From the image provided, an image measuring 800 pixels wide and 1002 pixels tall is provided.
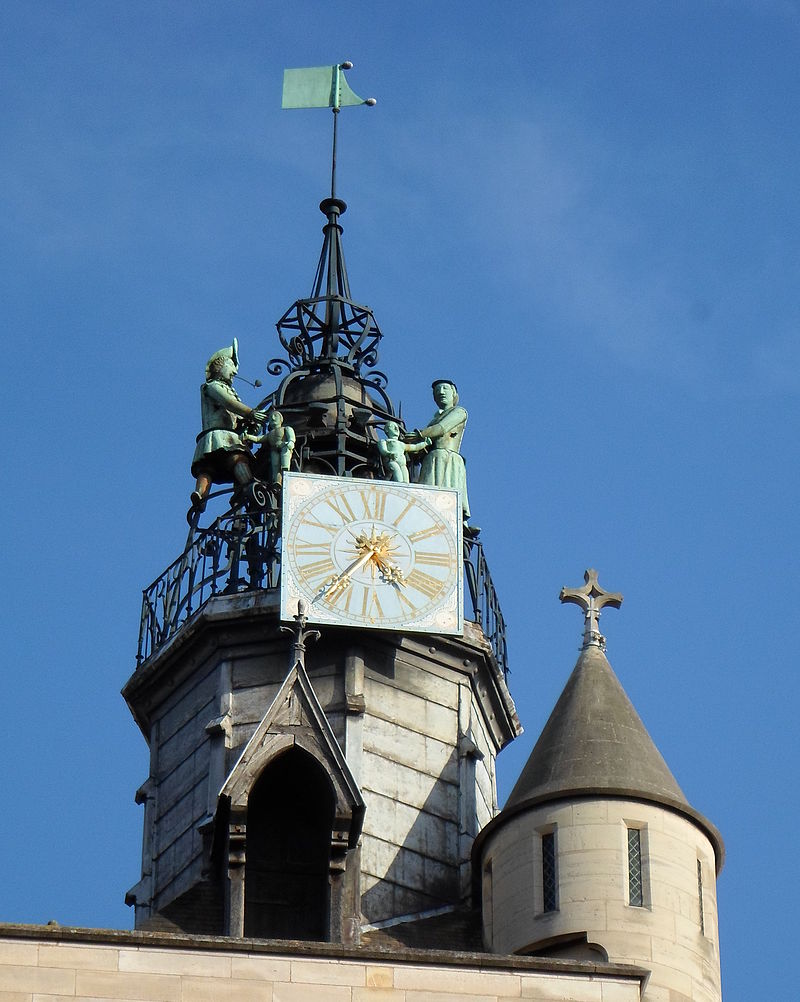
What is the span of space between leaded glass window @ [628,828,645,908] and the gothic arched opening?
3.58m

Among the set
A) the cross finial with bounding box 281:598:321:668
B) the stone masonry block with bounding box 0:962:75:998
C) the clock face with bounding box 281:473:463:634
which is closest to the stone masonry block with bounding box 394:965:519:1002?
the stone masonry block with bounding box 0:962:75:998

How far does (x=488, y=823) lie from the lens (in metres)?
44.8

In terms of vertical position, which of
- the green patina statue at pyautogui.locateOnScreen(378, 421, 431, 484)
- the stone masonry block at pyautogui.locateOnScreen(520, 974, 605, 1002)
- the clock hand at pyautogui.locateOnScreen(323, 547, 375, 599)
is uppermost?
the green patina statue at pyautogui.locateOnScreen(378, 421, 431, 484)

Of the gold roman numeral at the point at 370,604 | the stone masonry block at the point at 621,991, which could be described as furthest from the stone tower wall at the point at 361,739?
the stone masonry block at the point at 621,991

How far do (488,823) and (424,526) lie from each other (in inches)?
167

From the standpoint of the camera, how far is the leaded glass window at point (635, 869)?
42688mm

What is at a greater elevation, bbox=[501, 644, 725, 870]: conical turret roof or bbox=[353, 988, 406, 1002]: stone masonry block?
bbox=[501, 644, 725, 870]: conical turret roof

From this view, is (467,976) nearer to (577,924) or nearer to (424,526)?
(577,924)

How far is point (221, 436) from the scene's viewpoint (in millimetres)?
49094

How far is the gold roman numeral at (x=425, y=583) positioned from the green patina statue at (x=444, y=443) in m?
1.90

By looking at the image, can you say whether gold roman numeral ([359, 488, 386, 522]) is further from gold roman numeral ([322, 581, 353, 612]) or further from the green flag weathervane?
the green flag weathervane

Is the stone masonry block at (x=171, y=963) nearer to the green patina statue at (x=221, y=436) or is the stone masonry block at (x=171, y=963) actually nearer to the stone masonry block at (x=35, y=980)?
the stone masonry block at (x=35, y=980)

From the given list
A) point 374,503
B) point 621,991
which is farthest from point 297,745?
point 621,991

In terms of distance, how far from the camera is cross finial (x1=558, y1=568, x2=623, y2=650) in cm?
4669
